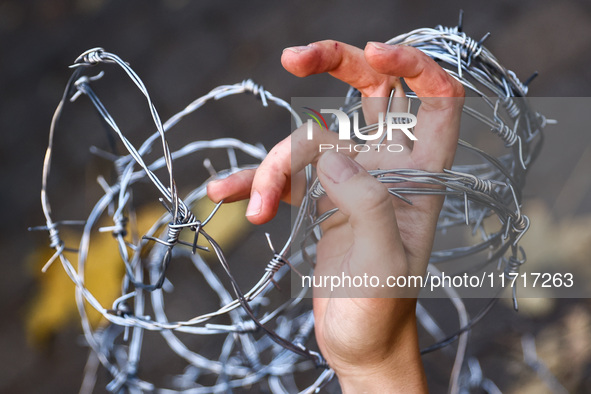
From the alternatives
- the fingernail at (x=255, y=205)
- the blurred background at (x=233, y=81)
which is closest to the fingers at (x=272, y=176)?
the fingernail at (x=255, y=205)

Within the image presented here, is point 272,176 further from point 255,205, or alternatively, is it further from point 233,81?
point 233,81

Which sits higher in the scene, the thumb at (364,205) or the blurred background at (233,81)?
the thumb at (364,205)

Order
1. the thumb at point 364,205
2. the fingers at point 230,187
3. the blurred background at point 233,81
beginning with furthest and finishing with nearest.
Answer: the blurred background at point 233,81 < the fingers at point 230,187 < the thumb at point 364,205

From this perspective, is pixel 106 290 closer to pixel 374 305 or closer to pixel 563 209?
pixel 374 305

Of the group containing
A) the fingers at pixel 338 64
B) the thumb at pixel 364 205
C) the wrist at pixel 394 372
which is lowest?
the wrist at pixel 394 372

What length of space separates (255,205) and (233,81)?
0.62 meters

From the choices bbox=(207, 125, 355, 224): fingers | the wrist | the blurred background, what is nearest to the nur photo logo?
bbox=(207, 125, 355, 224): fingers

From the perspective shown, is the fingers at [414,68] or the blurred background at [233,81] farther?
the blurred background at [233,81]

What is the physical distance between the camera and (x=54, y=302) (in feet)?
2.96

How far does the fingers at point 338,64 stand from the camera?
0.36 metres

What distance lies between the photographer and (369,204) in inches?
12.6

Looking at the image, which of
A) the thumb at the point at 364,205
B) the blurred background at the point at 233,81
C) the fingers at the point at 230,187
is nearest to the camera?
the thumb at the point at 364,205

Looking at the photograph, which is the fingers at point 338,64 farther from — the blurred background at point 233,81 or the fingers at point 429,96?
the blurred background at point 233,81

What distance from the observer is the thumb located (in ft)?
1.05
